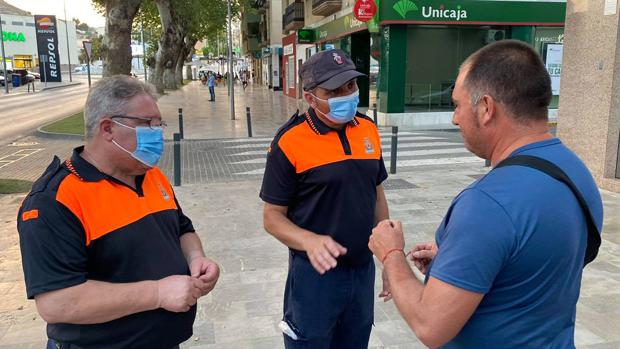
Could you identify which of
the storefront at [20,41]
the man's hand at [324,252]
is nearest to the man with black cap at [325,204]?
the man's hand at [324,252]

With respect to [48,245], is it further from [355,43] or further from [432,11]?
[355,43]

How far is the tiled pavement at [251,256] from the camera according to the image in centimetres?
386

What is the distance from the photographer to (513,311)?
1.50m

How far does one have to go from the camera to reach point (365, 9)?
17000 mm

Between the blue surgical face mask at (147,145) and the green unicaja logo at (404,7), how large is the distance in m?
16.2

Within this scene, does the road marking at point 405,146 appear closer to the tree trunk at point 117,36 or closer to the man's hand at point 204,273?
the tree trunk at point 117,36

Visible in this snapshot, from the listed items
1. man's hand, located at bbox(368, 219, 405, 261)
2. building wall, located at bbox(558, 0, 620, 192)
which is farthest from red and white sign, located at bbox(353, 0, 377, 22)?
man's hand, located at bbox(368, 219, 405, 261)

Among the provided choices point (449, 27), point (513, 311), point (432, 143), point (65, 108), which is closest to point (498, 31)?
point (449, 27)

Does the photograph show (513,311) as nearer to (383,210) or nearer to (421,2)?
(383,210)

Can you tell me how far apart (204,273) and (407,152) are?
10.4 metres

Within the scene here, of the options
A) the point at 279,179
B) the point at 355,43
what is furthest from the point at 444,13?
the point at 279,179

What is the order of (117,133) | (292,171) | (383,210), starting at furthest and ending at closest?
(383,210)
(292,171)
(117,133)

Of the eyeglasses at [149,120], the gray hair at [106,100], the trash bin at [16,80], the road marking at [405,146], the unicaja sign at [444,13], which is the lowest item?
the road marking at [405,146]

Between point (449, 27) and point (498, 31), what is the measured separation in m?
1.84
